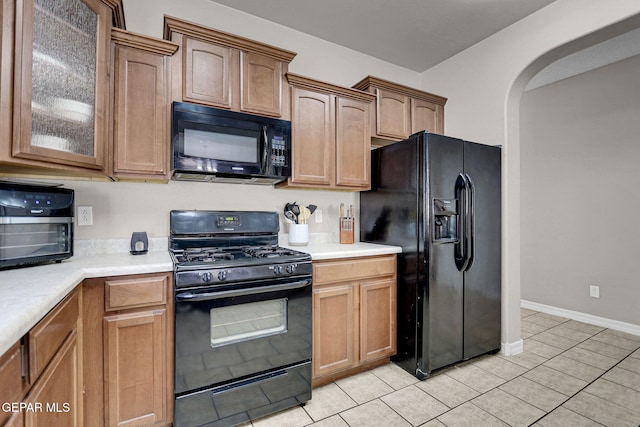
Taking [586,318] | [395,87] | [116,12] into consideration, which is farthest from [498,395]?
[116,12]

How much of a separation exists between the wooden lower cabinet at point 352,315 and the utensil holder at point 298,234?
1.49 feet

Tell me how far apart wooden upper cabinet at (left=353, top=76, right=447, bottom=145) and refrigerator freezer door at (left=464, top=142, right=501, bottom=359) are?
0.69 m

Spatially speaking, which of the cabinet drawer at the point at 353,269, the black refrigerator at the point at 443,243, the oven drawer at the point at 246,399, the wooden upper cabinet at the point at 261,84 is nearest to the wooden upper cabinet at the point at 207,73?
the wooden upper cabinet at the point at 261,84

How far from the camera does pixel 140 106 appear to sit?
1.88 meters

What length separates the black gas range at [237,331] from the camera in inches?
64.0

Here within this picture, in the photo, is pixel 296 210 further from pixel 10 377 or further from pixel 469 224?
pixel 10 377

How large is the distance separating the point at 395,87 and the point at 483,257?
1701 millimetres

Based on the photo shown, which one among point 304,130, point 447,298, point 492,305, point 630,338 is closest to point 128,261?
point 304,130

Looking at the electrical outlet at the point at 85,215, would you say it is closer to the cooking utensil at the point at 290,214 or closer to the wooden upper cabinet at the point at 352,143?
the cooking utensil at the point at 290,214

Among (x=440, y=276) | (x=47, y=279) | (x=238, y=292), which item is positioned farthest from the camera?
(x=440, y=276)

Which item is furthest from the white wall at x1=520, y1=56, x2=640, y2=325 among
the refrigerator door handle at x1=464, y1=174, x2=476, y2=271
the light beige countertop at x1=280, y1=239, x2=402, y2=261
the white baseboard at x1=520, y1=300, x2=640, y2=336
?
the light beige countertop at x1=280, y1=239, x2=402, y2=261

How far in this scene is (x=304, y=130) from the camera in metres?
2.42

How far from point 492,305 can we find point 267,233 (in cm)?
197

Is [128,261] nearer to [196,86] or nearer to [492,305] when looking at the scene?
[196,86]
